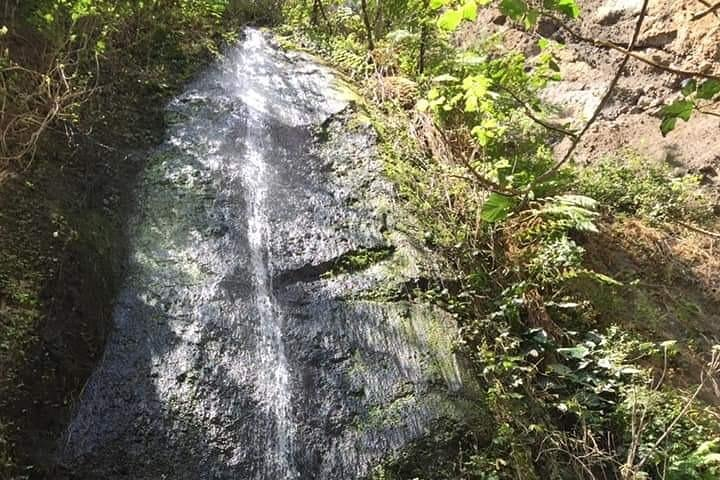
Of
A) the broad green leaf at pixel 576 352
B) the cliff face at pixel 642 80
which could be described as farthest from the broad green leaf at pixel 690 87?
the cliff face at pixel 642 80

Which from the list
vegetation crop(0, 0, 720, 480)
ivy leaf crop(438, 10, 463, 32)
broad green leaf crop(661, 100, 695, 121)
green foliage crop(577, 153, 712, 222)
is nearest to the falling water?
vegetation crop(0, 0, 720, 480)

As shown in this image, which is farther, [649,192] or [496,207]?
[649,192]

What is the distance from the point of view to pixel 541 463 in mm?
3373

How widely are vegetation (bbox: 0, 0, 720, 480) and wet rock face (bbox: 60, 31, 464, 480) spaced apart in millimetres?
244

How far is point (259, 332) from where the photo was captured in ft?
12.6

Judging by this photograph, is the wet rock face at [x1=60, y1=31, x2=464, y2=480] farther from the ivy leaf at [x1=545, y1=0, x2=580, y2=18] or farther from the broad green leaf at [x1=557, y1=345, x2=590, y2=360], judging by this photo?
the ivy leaf at [x1=545, y1=0, x2=580, y2=18]

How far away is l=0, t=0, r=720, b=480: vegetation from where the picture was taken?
11.0ft

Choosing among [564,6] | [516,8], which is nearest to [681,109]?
[564,6]

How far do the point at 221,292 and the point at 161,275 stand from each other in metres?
0.45

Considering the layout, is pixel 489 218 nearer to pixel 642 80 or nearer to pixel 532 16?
pixel 532 16

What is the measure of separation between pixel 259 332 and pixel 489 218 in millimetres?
2329

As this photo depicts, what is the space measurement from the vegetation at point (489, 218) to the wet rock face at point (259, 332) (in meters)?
0.24

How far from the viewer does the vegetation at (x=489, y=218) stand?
3338 mm

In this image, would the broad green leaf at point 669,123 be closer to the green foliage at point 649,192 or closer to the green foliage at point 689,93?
the green foliage at point 689,93
